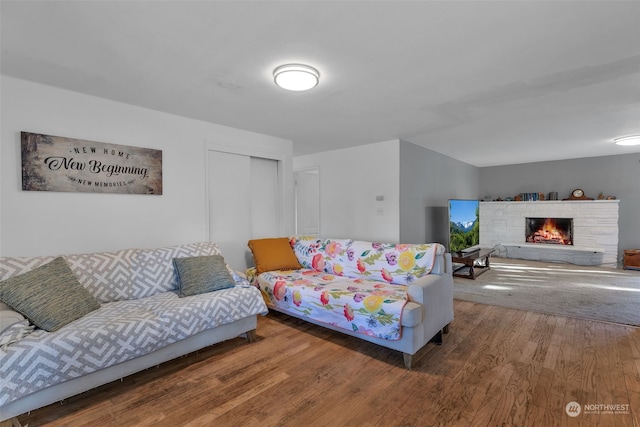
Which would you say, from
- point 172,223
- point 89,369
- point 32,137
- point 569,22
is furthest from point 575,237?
point 32,137

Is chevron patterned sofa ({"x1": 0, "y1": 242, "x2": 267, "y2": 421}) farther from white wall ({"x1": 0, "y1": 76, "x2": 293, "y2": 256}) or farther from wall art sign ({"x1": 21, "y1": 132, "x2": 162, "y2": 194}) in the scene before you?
wall art sign ({"x1": 21, "y1": 132, "x2": 162, "y2": 194})

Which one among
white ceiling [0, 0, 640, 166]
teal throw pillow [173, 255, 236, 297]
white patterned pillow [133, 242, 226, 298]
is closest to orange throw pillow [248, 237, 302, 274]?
teal throw pillow [173, 255, 236, 297]

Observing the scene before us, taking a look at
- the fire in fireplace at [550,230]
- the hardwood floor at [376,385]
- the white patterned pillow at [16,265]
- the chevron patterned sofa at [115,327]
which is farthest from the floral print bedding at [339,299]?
the fire in fireplace at [550,230]

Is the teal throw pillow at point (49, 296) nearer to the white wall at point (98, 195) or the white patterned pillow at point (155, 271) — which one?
the white patterned pillow at point (155, 271)

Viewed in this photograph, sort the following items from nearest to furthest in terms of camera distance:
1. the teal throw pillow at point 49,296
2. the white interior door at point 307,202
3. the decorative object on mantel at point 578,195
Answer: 1. the teal throw pillow at point 49,296
2. the white interior door at point 307,202
3. the decorative object on mantel at point 578,195

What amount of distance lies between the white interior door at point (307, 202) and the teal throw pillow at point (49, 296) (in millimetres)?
4048

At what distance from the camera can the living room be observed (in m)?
1.91

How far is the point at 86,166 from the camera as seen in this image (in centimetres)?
275

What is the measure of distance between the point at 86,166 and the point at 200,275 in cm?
147

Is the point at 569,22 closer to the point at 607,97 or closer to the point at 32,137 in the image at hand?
the point at 607,97

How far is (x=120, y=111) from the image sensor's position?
297 cm

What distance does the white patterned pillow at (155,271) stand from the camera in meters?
2.65

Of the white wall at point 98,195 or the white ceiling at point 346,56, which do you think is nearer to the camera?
the white ceiling at point 346,56

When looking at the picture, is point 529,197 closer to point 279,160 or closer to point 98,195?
point 279,160
